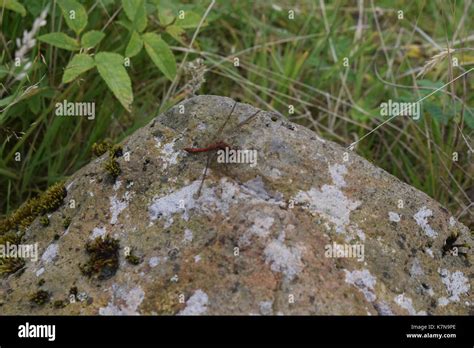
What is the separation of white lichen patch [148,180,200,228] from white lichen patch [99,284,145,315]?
1.03 feet

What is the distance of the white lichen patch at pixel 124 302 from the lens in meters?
2.39

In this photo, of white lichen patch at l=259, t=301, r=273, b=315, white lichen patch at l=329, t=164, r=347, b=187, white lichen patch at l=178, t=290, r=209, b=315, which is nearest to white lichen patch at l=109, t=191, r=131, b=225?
white lichen patch at l=178, t=290, r=209, b=315

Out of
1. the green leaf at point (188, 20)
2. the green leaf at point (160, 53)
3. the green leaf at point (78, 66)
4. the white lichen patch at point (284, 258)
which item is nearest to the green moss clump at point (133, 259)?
the white lichen patch at point (284, 258)

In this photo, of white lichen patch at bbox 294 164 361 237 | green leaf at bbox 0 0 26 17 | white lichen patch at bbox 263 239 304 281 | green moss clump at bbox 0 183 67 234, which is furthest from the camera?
green leaf at bbox 0 0 26 17

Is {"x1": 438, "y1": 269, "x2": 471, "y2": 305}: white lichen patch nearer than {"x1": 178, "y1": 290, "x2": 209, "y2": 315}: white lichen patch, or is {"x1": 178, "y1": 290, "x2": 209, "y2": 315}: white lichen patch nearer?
{"x1": 178, "y1": 290, "x2": 209, "y2": 315}: white lichen patch

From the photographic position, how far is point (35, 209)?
2936mm

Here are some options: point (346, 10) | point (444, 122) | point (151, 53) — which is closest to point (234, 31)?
point (346, 10)

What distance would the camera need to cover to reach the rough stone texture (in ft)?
7.85

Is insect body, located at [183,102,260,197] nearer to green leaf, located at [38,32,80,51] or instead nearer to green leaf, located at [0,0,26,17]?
green leaf, located at [38,32,80,51]

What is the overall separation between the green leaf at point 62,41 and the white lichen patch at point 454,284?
225 centimetres

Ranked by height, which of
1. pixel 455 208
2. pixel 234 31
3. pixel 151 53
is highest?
pixel 151 53
